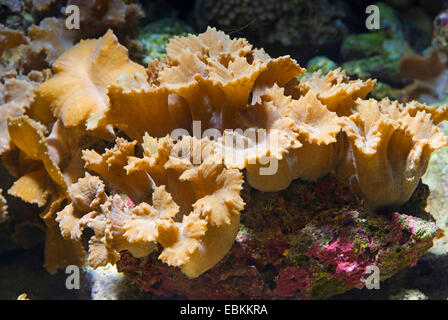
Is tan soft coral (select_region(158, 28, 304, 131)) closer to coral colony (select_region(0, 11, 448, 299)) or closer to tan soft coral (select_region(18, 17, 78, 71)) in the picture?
coral colony (select_region(0, 11, 448, 299))

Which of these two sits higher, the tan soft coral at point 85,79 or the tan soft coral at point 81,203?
the tan soft coral at point 85,79

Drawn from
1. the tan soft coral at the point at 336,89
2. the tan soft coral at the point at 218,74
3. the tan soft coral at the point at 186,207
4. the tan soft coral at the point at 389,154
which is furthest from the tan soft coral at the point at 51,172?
the tan soft coral at the point at 389,154

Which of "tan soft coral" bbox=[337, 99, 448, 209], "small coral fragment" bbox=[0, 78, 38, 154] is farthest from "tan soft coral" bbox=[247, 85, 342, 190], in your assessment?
"small coral fragment" bbox=[0, 78, 38, 154]

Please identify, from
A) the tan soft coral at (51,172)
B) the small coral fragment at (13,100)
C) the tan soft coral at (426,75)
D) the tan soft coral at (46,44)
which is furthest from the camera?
the tan soft coral at (426,75)

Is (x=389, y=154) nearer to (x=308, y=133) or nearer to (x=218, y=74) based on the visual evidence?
(x=308, y=133)

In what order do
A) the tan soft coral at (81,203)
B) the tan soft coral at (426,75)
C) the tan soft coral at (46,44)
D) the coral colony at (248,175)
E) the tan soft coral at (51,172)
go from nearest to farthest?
the coral colony at (248,175) → the tan soft coral at (81,203) → the tan soft coral at (51,172) → the tan soft coral at (46,44) → the tan soft coral at (426,75)

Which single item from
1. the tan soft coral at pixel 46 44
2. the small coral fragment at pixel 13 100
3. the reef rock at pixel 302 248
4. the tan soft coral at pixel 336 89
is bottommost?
the reef rock at pixel 302 248

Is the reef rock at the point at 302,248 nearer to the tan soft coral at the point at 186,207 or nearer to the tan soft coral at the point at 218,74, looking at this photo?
the tan soft coral at the point at 186,207

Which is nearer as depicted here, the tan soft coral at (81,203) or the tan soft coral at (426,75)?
the tan soft coral at (81,203)
